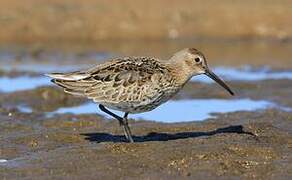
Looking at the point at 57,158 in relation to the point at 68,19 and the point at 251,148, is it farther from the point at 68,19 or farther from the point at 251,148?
the point at 68,19

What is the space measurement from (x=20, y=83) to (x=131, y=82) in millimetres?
7438

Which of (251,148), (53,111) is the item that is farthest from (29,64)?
(251,148)

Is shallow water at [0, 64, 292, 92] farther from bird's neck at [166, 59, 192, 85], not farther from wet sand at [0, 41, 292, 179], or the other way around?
bird's neck at [166, 59, 192, 85]

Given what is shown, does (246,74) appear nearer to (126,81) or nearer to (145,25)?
(145,25)

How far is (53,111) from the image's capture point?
48.1 ft

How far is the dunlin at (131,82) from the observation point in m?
10.6

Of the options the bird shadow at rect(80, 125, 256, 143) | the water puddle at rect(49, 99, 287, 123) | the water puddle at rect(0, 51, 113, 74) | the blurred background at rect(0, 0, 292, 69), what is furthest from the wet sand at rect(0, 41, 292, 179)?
the blurred background at rect(0, 0, 292, 69)

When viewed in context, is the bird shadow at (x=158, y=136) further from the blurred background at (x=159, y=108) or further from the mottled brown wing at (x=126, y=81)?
the mottled brown wing at (x=126, y=81)

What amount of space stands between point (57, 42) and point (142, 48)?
2403mm

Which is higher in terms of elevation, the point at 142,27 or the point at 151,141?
the point at 142,27

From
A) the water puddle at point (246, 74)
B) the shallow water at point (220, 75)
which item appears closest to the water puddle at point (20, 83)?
the shallow water at point (220, 75)

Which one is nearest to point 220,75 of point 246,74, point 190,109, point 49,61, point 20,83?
point 246,74

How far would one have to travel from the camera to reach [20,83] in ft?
58.0

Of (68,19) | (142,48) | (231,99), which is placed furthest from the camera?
(68,19)
